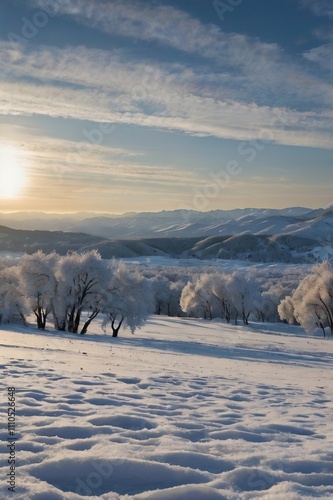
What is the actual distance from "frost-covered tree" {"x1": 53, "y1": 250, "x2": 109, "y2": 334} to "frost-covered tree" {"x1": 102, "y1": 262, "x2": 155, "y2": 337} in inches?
54.1

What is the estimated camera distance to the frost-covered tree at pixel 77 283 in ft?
156

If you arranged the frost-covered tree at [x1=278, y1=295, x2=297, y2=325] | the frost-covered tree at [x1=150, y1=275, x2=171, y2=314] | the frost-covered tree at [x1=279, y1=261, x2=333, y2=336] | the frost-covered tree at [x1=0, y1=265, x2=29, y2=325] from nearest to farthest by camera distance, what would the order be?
the frost-covered tree at [x1=0, y1=265, x2=29, y2=325]
the frost-covered tree at [x1=279, y1=261, x2=333, y2=336]
the frost-covered tree at [x1=278, y1=295, x2=297, y2=325]
the frost-covered tree at [x1=150, y1=275, x2=171, y2=314]

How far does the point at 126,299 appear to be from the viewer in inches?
1932

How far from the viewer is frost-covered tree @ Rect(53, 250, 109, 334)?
1870 inches

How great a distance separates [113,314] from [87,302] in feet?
10.6

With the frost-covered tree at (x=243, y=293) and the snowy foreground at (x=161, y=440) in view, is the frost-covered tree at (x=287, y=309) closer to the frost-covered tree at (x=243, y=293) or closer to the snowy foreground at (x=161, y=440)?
the frost-covered tree at (x=243, y=293)

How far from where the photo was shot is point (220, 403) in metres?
11.8

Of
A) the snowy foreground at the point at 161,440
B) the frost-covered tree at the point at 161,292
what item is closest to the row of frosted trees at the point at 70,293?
the snowy foreground at the point at 161,440

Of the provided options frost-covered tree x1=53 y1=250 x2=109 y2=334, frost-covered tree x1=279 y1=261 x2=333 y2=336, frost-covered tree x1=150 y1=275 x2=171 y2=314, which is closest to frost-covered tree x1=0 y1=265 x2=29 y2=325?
frost-covered tree x1=53 y1=250 x2=109 y2=334

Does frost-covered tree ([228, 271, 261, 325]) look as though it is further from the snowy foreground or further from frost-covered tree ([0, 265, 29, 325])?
the snowy foreground

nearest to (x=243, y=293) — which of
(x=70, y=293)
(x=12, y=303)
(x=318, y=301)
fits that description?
(x=318, y=301)

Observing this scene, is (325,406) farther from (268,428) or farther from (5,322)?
(5,322)

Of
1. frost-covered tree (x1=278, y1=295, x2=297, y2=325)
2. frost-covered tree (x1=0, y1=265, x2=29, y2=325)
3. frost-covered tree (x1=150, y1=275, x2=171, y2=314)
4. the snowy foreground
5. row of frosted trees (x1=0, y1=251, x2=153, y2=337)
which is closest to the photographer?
the snowy foreground

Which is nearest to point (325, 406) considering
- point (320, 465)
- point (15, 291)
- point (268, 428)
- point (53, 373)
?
point (268, 428)
